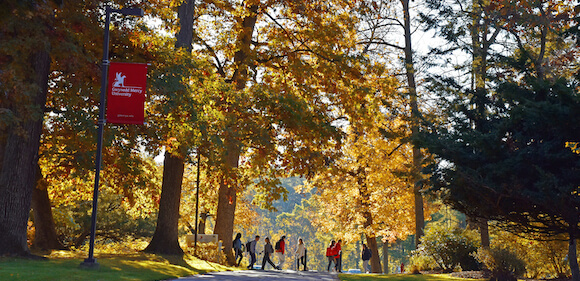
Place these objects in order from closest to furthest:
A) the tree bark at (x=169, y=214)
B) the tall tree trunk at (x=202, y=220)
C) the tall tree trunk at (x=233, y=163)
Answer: the tree bark at (x=169, y=214) → the tall tree trunk at (x=233, y=163) → the tall tree trunk at (x=202, y=220)

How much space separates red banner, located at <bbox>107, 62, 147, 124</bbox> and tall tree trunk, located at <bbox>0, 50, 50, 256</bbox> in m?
2.23

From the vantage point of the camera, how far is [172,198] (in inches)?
867

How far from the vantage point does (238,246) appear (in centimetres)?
2617

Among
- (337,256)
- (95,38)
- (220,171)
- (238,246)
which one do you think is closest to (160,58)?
(95,38)

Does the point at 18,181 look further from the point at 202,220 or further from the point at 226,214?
the point at 202,220

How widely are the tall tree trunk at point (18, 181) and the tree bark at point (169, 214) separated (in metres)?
5.76

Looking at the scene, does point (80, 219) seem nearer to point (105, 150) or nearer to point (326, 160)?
point (105, 150)

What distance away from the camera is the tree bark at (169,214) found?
21.4m

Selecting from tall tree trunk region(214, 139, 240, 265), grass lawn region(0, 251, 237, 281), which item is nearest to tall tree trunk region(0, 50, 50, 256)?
grass lawn region(0, 251, 237, 281)

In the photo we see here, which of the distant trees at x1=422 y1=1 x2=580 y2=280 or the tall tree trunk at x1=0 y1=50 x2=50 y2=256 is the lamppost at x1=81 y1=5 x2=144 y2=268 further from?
the distant trees at x1=422 y1=1 x2=580 y2=280

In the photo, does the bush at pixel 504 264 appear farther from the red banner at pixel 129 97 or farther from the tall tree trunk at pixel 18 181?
the tall tree trunk at pixel 18 181

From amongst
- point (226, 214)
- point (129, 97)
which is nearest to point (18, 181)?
point (129, 97)

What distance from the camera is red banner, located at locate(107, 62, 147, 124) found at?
14469mm

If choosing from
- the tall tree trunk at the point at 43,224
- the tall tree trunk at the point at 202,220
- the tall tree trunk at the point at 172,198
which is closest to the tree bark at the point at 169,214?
the tall tree trunk at the point at 172,198
